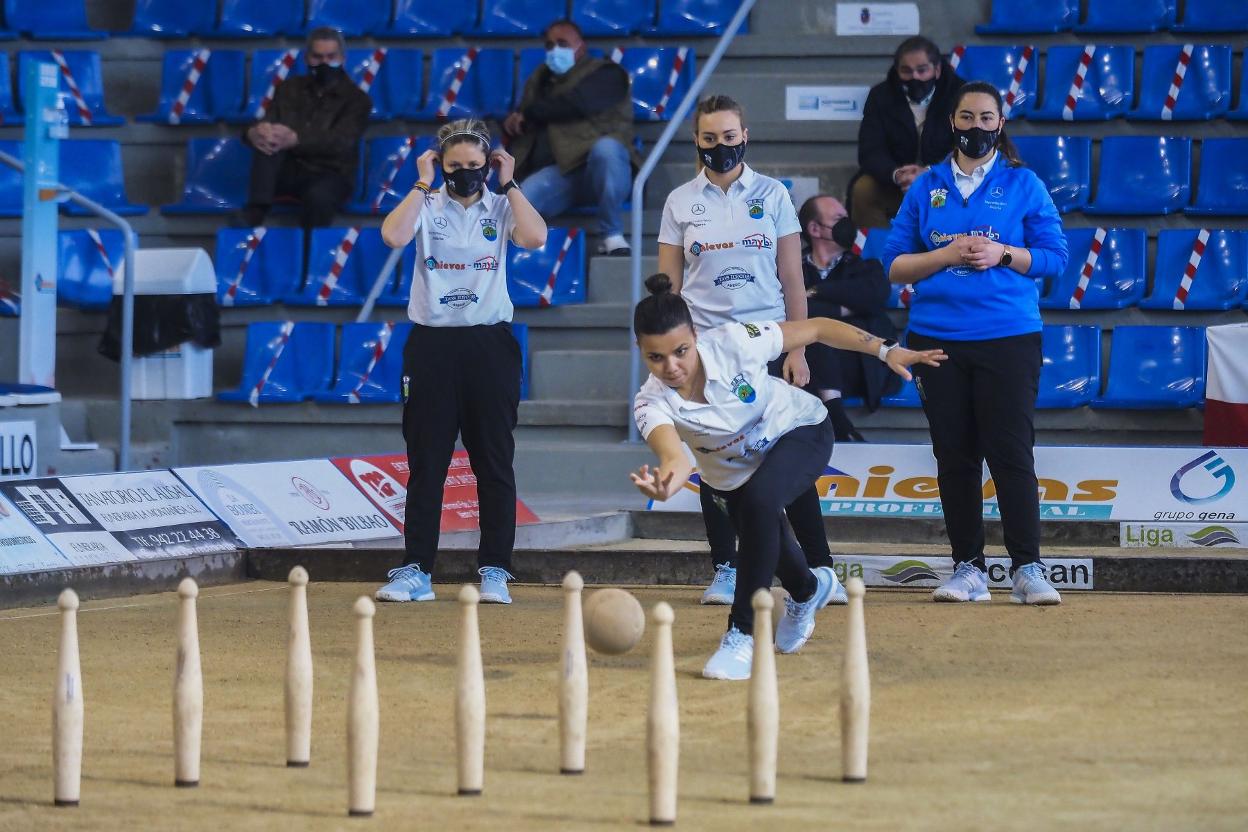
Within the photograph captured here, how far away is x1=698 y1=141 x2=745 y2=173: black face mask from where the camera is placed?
7.60 m

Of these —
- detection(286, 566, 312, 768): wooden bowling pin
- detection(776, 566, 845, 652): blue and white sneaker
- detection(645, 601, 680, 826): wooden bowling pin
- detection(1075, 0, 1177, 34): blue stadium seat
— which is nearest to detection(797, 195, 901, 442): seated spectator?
detection(1075, 0, 1177, 34): blue stadium seat

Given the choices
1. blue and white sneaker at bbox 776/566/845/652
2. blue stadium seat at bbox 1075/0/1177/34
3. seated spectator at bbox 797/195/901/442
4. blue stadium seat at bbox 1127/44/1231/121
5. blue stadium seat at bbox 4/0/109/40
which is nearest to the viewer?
blue and white sneaker at bbox 776/566/845/652

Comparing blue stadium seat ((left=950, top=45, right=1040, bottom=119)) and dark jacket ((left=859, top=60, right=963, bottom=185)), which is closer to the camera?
dark jacket ((left=859, top=60, right=963, bottom=185))

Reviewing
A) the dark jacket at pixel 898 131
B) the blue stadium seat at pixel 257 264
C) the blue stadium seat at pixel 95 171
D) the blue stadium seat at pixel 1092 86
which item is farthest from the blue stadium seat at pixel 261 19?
the blue stadium seat at pixel 1092 86

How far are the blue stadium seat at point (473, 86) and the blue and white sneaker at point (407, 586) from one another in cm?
617

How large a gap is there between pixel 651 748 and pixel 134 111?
11.7 metres

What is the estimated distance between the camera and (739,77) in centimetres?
1355

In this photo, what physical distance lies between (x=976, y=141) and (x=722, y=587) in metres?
2.16

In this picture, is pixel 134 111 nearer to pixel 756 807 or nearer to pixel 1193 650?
pixel 1193 650

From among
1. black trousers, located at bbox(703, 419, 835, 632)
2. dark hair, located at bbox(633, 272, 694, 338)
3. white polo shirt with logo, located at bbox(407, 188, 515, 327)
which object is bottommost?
black trousers, located at bbox(703, 419, 835, 632)

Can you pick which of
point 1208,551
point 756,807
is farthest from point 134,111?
point 756,807

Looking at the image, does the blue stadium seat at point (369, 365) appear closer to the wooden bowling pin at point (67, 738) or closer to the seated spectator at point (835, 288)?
the seated spectator at point (835, 288)

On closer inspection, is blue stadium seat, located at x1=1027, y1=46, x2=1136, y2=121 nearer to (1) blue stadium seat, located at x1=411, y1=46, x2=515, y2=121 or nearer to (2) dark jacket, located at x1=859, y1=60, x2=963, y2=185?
(2) dark jacket, located at x1=859, y1=60, x2=963, y2=185

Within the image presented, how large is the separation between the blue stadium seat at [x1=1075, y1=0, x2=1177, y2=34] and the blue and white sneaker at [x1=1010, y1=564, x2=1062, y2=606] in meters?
6.56
